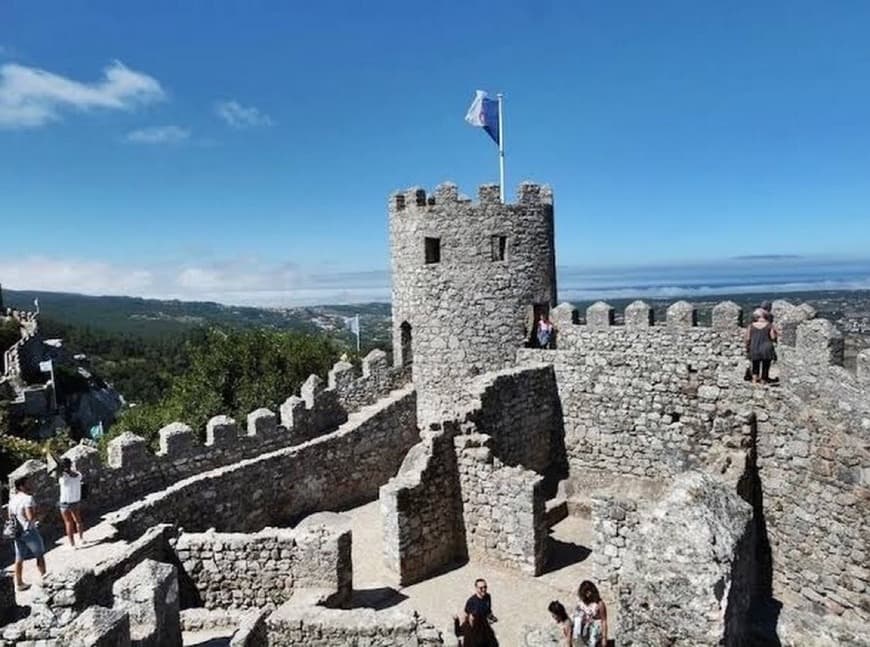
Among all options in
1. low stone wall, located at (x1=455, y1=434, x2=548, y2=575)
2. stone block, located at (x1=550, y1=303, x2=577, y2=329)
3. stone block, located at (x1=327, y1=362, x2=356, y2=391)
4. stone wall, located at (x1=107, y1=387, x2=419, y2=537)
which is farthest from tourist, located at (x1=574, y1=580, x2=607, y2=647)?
stone block, located at (x1=327, y1=362, x2=356, y2=391)

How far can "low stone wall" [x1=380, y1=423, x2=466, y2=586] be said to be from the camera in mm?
10469

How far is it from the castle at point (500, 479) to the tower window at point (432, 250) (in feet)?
0.11

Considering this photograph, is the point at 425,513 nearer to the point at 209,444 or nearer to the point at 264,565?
the point at 264,565

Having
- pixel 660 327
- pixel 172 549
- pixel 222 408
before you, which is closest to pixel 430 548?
pixel 172 549

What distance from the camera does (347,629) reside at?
713 centimetres

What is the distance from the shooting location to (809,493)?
8.60 meters

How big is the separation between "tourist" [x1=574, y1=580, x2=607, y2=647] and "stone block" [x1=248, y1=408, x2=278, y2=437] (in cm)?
829

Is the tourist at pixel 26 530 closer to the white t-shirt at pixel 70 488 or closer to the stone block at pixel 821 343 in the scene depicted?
the white t-shirt at pixel 70 488

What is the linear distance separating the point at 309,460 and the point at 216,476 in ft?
7.48

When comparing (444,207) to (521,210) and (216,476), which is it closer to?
(521,210)

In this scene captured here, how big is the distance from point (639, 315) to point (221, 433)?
849 cm

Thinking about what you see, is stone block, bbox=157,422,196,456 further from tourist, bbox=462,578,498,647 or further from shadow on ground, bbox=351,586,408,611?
tourist, bbox=462,578,498,647

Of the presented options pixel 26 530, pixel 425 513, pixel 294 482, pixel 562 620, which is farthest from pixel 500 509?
pixel 26 530

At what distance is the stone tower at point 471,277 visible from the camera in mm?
14719
